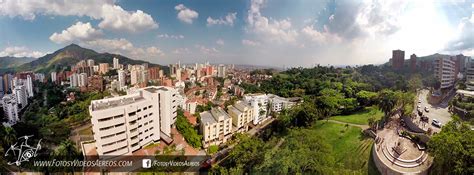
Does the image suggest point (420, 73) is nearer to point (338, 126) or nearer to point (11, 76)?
point (338, 126)

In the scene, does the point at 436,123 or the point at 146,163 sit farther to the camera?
the point at 436,123

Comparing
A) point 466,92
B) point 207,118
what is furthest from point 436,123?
point 207,118

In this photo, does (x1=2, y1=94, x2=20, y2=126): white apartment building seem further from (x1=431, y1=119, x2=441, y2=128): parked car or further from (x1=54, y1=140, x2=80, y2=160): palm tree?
(x1=431, y1=119, x2=441, y2=128): parked car

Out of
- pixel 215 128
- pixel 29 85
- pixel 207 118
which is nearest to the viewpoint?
pixel 215 128

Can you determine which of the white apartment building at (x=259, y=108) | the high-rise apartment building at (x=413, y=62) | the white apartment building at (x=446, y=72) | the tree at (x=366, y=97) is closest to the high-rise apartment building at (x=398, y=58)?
the high-rise apartment building at (x=413, y=62)

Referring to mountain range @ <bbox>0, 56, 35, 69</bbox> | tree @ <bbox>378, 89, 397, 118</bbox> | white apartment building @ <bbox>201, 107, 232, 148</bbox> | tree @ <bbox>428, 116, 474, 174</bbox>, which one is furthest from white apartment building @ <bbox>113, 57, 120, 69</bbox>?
tree @ <bbox>428, 116, 474, 174</bbox>

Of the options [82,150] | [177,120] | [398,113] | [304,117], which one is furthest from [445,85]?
[82,150]

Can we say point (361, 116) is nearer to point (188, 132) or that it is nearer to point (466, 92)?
point (466, 92)
